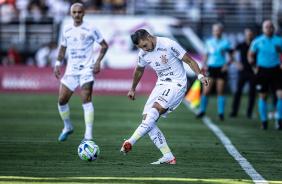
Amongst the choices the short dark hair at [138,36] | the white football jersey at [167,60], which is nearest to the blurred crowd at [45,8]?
the white football jersey at [167,60]

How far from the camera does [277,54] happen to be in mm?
12984

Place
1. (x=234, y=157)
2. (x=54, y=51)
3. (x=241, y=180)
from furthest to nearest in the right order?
1. (x=54, y=51)
2. (x=234, y=157)
3. (x=241, y=180)

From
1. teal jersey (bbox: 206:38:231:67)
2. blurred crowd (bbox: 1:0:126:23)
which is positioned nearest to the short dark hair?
teal jersey (bbox: 206:38:231:67)

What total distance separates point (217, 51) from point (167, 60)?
296 inches

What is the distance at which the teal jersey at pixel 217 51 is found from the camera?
15508 mm

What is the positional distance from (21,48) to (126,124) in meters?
18.5

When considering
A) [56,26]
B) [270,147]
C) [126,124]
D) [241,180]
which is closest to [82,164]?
[241,180]

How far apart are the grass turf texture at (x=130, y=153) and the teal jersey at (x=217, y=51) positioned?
1.51 meters

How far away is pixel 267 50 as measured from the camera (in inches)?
506

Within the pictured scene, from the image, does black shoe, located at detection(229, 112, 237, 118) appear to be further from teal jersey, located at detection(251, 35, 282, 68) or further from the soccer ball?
the soccer ball

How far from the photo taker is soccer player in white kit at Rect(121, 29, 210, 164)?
314 inches

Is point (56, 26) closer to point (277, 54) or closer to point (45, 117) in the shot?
point (45, 117)

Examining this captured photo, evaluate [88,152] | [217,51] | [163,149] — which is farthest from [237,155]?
[217,51]

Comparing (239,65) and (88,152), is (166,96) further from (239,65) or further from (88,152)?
(239,65)
